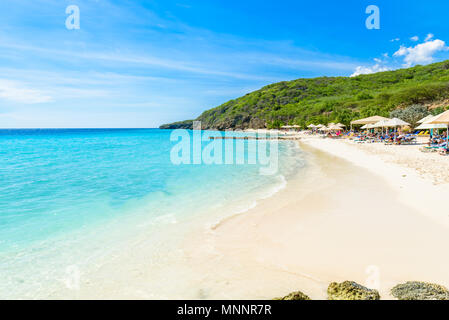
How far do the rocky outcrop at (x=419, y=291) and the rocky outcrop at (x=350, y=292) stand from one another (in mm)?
305

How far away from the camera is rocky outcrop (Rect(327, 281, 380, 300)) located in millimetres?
3055

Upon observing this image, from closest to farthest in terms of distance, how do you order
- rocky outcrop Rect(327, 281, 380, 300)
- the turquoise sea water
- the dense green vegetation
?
1. rocky outcrop Rect(327, 281, 380, 300)
2. the turquoise sea water
3. the dense green vegetation

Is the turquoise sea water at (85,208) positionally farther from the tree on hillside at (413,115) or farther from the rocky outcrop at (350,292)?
the tree on hillside at (413,115)

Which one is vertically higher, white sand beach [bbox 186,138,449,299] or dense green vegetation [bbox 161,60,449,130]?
dense green vegetation [bbox 161,60,449,130]

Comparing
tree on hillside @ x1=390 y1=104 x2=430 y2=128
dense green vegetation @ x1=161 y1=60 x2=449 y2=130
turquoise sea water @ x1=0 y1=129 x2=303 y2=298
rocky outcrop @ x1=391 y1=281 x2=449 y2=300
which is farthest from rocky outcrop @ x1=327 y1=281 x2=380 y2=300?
dense green vegetation @ x1=161 y1=60 x2=449 y2=130

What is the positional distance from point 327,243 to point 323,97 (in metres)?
105

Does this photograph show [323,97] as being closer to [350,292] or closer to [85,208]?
[85,208]

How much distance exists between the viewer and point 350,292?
3154 mm

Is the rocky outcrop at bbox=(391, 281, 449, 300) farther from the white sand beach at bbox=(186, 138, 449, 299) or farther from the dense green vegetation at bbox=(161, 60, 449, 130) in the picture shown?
the dense green vegetation at bbox=(161, 60, 449, 130)

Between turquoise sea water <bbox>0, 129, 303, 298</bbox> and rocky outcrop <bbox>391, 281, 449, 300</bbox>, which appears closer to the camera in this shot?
rocky outcrop <bbox>391, 281, 449, 300</bbox>

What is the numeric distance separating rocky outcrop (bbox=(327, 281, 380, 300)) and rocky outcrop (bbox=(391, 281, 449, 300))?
1.00 feet

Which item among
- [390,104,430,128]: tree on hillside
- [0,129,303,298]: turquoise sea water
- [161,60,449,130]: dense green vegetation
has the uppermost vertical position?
[161,60,449,130]: dense green vegetation

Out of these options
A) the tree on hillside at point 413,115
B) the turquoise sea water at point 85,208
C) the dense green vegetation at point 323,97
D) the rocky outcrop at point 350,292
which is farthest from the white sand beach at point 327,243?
the dense green vegetation at point 323,97
